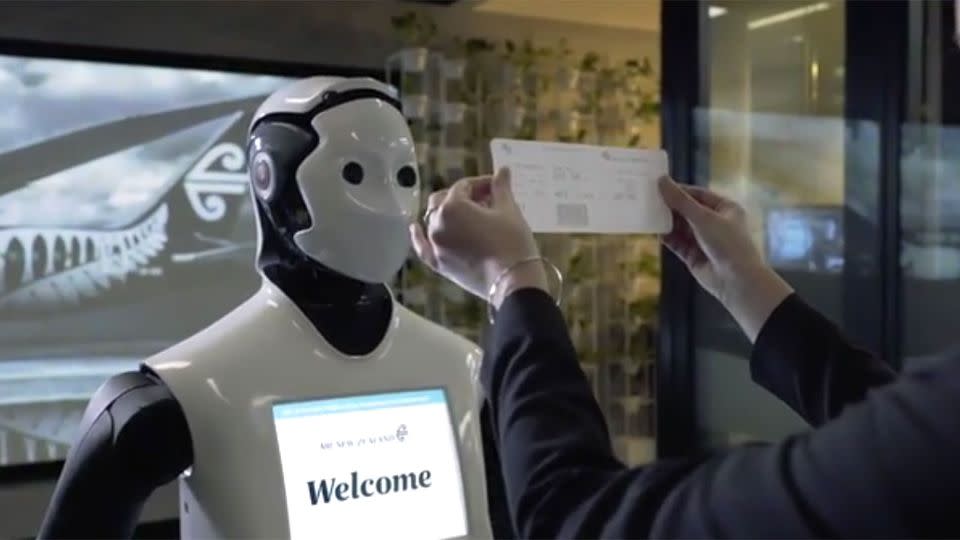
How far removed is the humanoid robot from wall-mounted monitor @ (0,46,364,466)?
2034 mm

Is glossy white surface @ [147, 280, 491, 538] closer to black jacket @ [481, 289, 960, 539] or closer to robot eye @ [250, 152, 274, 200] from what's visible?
robot eye @ [250, 152, 274, 200]

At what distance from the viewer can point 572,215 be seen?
1.03 meters

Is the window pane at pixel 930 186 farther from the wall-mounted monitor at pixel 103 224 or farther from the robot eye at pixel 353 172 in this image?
the robot eye at pixel 353 172

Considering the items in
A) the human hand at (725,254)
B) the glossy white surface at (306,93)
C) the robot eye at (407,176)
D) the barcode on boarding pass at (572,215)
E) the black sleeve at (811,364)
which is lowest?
the black sleeve at (811,364)

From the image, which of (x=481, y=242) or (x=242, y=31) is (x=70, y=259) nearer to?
(x=242, y=31)

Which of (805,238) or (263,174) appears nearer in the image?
(263,174)

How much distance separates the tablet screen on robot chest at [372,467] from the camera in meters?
1.24

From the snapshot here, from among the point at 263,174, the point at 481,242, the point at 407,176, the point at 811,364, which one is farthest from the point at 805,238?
the point at 481,242

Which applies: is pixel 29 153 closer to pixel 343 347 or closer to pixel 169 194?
pixel 169 194

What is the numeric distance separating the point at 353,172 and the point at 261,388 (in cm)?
27

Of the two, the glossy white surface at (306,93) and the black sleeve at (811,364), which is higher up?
the glossy white surface at (306,93)

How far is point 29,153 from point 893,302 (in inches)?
99.5

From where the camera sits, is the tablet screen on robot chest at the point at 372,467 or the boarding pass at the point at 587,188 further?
the tablet screen on robot chest at the point at 372,467

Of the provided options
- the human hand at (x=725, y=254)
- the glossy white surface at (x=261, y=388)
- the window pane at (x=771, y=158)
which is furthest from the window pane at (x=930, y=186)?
the human hand at (x=725, y=254)
